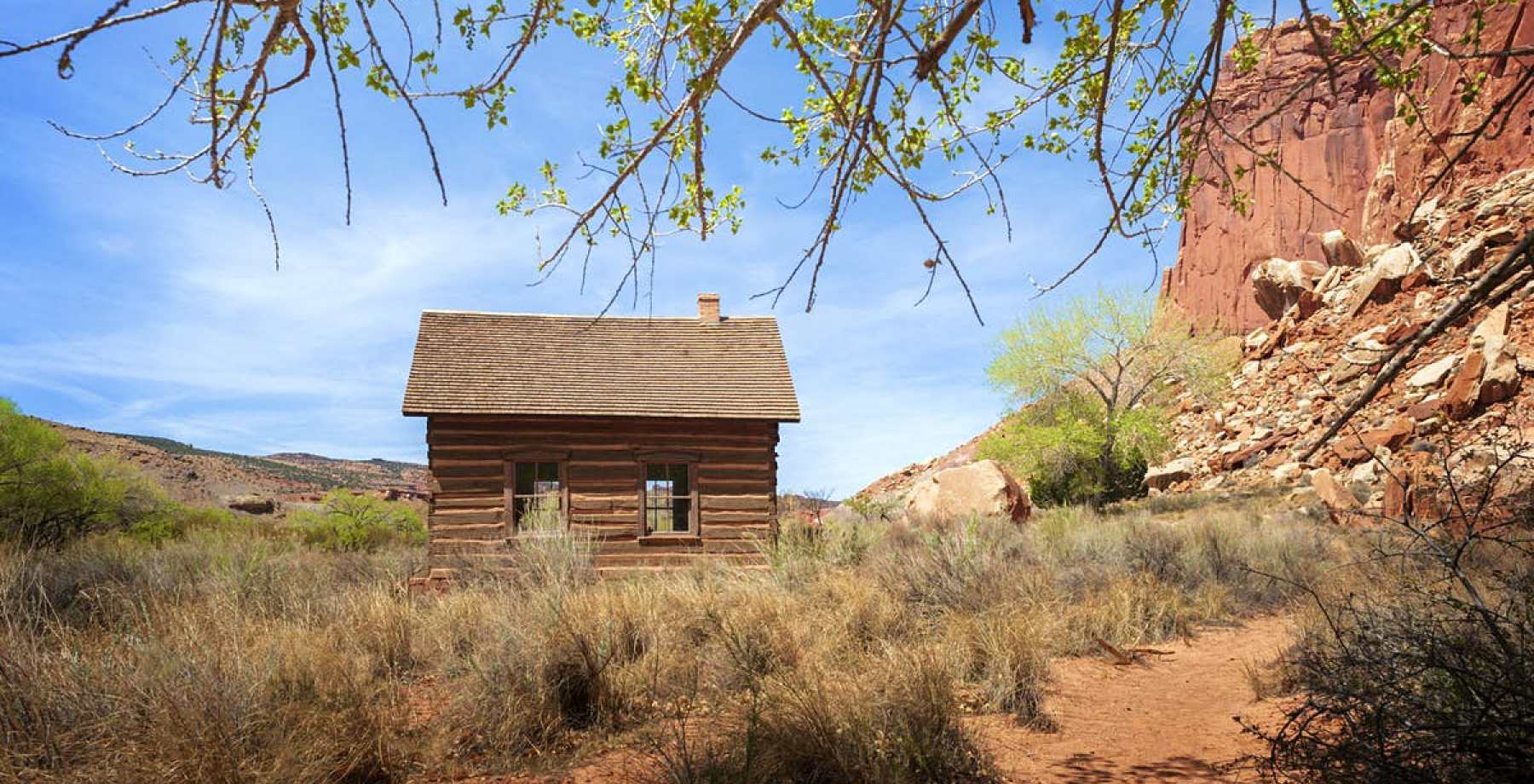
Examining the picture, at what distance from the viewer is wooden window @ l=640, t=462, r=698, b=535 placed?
51.0 feet

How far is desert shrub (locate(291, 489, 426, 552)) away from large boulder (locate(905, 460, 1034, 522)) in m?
12.7

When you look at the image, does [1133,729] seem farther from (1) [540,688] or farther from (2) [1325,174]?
(2) [1325,174]

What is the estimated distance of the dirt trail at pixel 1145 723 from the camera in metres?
5.24

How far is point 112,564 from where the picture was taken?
11.8 m

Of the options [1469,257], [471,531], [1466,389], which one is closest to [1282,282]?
[1469,257]

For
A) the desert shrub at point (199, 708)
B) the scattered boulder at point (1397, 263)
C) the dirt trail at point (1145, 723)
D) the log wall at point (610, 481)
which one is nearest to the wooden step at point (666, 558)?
the log wall at point (610, 481)

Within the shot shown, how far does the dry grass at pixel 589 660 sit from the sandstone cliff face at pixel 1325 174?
118ft

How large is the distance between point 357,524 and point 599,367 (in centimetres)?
1044

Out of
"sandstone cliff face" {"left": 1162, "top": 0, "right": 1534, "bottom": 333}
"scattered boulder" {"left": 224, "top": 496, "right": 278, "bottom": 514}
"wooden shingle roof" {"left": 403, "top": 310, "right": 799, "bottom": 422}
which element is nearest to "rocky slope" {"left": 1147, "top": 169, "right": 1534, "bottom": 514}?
"sandstone cliff face" {"left": 1162, "top": 0, "right": 1534, "bottom": 333}

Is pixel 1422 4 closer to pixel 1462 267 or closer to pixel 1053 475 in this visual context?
pixel 1053 475

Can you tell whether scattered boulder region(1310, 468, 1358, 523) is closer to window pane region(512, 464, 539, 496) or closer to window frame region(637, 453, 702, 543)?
window frame region(637, 453, 702, 543)

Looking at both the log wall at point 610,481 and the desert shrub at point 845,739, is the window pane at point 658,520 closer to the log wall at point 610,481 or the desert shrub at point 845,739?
the log wall at point 610,481

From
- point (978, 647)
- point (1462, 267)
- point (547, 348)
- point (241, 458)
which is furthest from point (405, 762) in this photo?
point (241, 458)

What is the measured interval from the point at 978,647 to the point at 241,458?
50.0 m
